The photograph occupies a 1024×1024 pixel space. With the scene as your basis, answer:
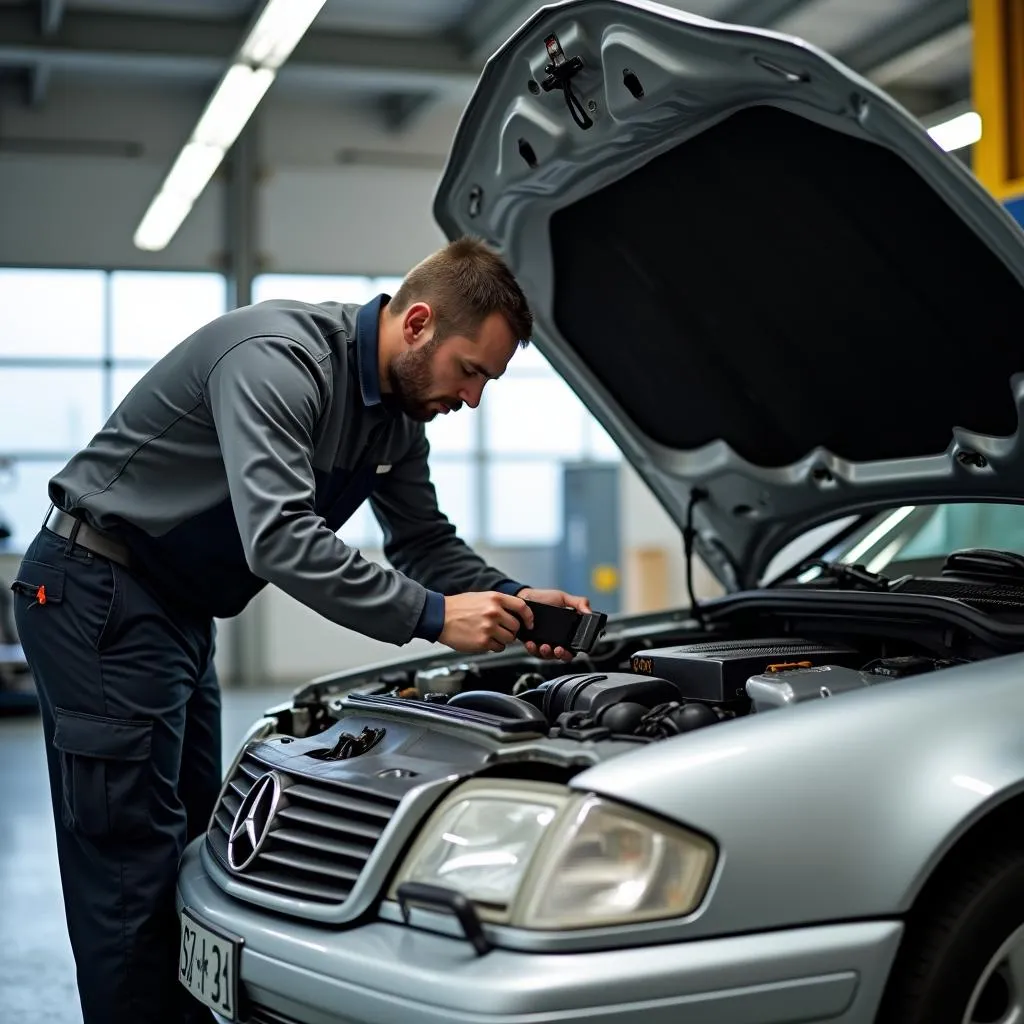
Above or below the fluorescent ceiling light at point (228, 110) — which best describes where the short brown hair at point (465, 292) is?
below

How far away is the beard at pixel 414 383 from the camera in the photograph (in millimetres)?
2115

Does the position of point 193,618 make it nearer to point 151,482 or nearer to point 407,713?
point 151,482

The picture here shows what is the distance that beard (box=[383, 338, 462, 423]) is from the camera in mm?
2115

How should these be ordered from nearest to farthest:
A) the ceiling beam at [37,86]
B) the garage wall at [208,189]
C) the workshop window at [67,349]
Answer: the ceiling beam at [37,86] < the garage wall at [208,189] < the workshop window at [67,349]

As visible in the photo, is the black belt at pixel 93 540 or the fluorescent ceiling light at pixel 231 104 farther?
the fluorescent ceiling light at pixel 231 104

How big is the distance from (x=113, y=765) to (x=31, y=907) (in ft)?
5.77

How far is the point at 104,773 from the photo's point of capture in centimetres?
203

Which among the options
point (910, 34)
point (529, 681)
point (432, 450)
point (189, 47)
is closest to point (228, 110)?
point (189, 47)

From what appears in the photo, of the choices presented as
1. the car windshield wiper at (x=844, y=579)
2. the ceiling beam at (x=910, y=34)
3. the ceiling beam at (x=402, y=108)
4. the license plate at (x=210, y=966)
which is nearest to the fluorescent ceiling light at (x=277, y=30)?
the ceiling beam at (x=402, y=108)

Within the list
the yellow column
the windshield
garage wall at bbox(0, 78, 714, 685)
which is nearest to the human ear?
the windshield

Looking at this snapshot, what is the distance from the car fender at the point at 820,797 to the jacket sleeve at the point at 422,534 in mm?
974

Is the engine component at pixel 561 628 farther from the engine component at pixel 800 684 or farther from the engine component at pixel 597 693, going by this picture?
the engine component at pixel 800 684

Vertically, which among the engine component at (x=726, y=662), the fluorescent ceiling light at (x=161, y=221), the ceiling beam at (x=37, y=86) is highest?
the ceiling beam at (x=37, y=86)

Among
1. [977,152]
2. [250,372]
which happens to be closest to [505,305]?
[250,372]
